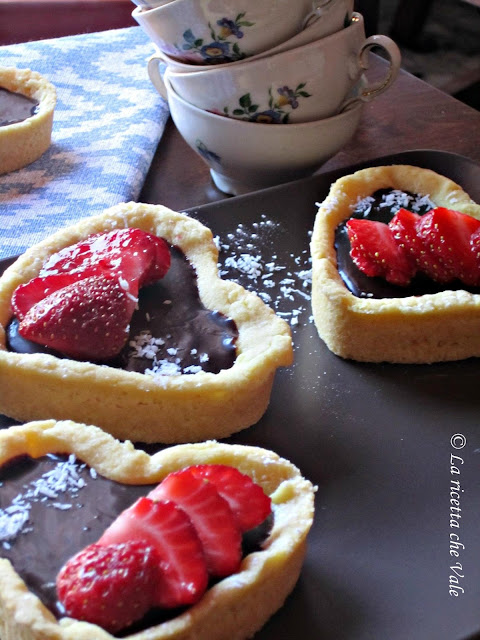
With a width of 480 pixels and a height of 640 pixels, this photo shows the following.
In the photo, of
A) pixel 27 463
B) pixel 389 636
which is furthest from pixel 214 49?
pixel 389 636

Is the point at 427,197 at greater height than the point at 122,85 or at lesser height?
lesser

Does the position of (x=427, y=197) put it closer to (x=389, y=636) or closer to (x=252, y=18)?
(x=252, y=18)

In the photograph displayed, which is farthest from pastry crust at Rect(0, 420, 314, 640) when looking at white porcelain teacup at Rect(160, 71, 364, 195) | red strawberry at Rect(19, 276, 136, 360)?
white porcelain teacup at Rect(160, 71, 364, 195)

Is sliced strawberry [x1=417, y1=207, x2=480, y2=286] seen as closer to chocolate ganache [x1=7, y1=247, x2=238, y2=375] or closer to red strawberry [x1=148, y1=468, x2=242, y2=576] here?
chocolate ganache [x1=7, y1=247, x2=238, y2=375]

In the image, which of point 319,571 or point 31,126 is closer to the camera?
point 319,571

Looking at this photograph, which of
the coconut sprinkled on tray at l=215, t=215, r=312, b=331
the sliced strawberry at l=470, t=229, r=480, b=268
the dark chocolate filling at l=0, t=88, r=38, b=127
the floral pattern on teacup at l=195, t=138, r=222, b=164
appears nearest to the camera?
the sliced strawberry at l=470, t=229, r=480, b=268

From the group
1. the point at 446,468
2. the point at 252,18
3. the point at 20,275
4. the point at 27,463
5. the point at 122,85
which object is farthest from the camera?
the point at 122,85
